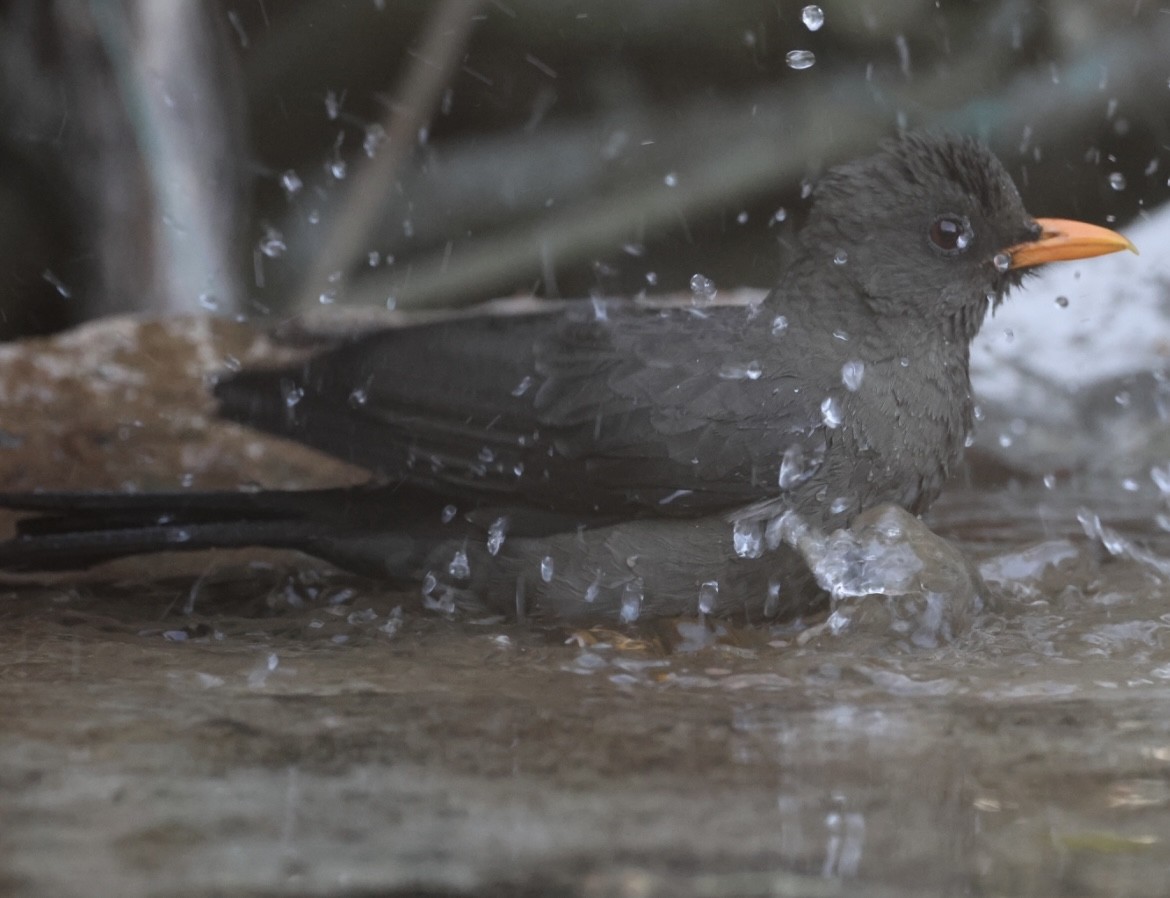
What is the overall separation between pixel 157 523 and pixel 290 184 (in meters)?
3.86

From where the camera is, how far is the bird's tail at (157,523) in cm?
374

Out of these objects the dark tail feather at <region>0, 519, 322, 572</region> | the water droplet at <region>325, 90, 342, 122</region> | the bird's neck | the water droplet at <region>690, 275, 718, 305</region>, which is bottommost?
the dark tail feather at <region>0, 519, 322, 572</region>

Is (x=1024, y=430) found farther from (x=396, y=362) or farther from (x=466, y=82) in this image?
(x=466, y=82)

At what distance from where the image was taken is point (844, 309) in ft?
12.7

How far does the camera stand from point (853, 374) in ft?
12.1

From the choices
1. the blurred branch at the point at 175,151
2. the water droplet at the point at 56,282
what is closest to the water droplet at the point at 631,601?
the blurred branch at the point at 175,151

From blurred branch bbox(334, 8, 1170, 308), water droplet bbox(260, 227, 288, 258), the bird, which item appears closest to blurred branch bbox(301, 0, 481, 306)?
water droplet bbox(260, 227, 288, 258)

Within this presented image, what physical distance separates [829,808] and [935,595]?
1473 mm

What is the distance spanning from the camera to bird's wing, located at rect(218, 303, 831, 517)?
358 cm

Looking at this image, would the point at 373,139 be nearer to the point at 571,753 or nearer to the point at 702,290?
the point at 702,290

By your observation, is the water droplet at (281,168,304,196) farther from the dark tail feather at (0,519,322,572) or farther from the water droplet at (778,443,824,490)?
the water droplet at (778,443,824,490)

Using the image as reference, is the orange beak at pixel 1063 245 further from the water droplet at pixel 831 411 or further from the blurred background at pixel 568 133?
the blurred background at pixel 568 133

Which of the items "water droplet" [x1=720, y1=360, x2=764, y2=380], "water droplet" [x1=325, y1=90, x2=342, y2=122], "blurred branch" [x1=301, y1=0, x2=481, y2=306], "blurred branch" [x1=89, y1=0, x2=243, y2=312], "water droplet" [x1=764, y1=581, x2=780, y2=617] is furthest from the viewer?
"water droplet" [x1=325, y1=90, x2=342, y2=122]

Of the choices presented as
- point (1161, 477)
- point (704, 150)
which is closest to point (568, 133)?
point (704, 150)
